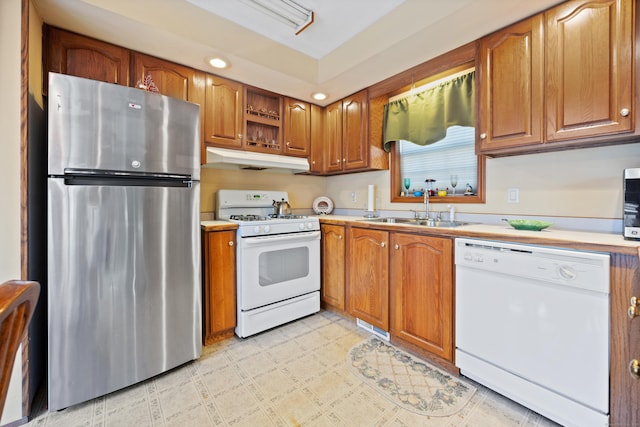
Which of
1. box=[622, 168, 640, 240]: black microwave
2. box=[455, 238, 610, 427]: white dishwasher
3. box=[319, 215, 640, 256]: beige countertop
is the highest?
box=[622, 168, 640, 240]: black microwave

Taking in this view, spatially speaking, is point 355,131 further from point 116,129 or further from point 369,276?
point 116,129

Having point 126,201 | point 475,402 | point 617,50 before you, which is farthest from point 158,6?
point 475,402

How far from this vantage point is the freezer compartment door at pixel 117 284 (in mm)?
1426

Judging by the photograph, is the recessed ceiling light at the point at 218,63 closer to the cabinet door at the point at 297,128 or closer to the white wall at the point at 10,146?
the cabinet door at the point at 297,128

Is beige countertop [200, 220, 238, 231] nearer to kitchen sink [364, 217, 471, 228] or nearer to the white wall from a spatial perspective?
the white wall

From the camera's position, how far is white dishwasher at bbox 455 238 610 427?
123cm

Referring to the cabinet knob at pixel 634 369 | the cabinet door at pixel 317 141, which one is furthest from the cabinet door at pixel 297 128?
the cabinet knob at pixel 634 369

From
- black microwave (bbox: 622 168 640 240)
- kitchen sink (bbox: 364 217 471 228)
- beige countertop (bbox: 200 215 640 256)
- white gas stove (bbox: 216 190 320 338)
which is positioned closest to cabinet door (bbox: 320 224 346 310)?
white gas stove (bbox: 216 190 320 338)

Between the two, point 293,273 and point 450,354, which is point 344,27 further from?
point 450,354

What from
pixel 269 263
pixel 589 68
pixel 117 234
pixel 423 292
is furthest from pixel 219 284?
pixel 589 68

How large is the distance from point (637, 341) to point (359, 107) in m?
2.50

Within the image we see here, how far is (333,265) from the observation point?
2.64 meters

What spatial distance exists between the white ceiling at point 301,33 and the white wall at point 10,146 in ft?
1.17

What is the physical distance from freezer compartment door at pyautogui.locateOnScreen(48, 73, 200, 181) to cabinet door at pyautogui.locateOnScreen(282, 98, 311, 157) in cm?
120
